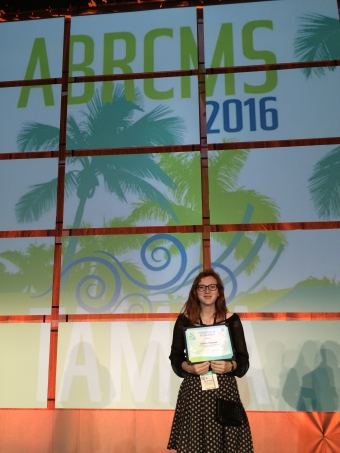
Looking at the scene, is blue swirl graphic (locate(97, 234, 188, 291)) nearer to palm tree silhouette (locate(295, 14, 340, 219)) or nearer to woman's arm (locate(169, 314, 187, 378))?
palm tree silhouette (locate(295, 14, 340, 219))

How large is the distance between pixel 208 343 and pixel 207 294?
27 cm

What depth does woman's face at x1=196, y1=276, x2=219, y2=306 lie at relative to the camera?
2789 millimetres

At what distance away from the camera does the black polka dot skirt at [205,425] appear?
258 centimetres

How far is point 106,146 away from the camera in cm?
444

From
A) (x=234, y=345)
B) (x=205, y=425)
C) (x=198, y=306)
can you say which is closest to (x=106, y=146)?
(x=198, y=306)

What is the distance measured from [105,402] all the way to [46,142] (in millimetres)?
2151

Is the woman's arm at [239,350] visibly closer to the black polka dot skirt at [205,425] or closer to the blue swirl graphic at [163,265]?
the black polka dot skirt at [205,425]

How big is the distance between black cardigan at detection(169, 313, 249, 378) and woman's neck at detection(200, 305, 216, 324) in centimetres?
8

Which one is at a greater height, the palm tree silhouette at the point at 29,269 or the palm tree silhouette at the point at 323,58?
the palm tree silhouette at the point at 323,58

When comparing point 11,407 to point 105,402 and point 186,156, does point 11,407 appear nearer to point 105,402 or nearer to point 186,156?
point 105,402

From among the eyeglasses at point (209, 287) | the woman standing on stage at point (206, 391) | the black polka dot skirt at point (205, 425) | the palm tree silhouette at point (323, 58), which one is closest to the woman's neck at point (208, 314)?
the woman standing on stage at point (206, 391)

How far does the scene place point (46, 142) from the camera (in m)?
4.50

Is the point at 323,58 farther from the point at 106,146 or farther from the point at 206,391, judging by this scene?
the point at 206,391

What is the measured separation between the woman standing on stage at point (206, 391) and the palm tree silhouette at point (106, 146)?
148 cm
